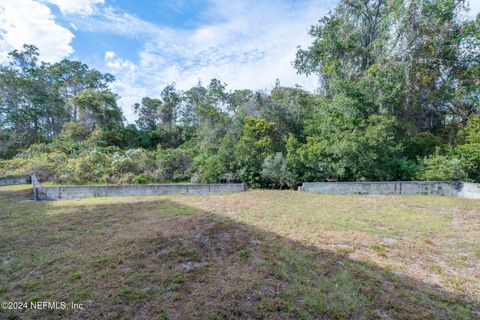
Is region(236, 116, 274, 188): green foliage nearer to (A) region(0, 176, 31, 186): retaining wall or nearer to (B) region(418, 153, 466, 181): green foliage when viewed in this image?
(B) region(418, 153, 466, 181): green foliage

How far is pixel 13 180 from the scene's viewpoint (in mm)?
10844

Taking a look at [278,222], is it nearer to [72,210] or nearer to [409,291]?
[409,291]

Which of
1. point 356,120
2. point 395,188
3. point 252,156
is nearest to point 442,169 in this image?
point 395,188

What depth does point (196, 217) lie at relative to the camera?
502 cm

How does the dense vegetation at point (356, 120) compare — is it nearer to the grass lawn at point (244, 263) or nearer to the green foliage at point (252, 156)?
the green foliage at point (252, 156)

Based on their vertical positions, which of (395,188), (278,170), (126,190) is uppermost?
(278,170)

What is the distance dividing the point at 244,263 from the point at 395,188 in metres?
6.87

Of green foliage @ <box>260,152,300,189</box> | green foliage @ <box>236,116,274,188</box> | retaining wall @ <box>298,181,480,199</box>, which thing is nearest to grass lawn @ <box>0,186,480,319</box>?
retaining wall @ <box>298,181,480,199</box>

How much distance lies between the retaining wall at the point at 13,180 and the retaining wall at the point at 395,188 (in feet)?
43.4

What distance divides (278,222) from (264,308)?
2.61 m

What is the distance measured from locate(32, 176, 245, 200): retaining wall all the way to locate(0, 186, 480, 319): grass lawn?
1756 millimetres

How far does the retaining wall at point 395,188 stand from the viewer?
728cm

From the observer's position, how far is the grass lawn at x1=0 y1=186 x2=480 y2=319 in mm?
2162

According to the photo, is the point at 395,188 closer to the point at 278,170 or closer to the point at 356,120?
the point at 356,120
